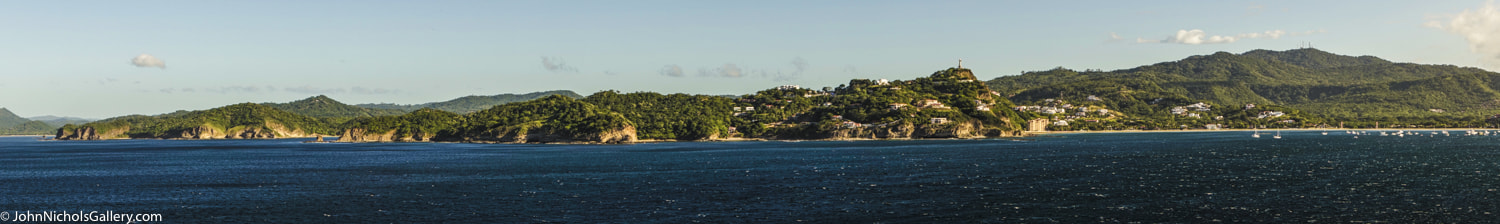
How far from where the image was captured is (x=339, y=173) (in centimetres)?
9056

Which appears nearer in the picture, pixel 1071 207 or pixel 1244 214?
pixel 1244 214

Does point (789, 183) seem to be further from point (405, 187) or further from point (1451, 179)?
point (1451, 179)

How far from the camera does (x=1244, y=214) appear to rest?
4809 cm

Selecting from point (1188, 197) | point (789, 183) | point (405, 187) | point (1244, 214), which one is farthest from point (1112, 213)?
point (405, 187)

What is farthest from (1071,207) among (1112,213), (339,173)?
(339,173)

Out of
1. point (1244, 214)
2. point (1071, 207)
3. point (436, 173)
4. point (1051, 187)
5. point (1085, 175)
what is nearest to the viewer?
point (1244, 214)

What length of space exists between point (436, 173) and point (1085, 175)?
2378 inches

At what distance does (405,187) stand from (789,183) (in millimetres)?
30050

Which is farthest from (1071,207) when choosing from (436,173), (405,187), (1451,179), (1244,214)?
(436,173)

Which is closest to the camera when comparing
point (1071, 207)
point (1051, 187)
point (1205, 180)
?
point (1071, 207)

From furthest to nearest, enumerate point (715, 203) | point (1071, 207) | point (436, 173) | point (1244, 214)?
point (436, 173) → point (715, 203) → point (1071, 207) → point (1244, 214)

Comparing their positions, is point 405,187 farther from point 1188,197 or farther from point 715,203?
point 1188,197

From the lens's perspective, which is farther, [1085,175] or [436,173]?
[436,173]

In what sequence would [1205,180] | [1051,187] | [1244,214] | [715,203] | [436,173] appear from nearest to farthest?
[1244,214]
[715,203]
[1051,187]
[1205,180]
[436,173]
